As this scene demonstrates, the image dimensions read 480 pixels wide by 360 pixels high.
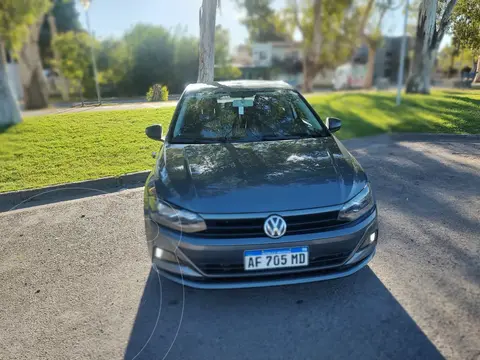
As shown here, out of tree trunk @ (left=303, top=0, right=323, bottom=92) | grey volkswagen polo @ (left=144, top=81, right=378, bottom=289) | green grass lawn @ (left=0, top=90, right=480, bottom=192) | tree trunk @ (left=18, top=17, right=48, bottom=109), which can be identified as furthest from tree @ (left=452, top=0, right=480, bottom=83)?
tree trunk @ (left=303, top=0, right=323, bottom=92)

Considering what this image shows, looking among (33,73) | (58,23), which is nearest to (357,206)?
(33,73)

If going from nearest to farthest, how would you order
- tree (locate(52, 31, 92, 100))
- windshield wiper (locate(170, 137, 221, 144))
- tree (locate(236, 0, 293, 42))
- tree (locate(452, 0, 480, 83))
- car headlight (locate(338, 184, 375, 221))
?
car headlight (locate(338, 184, 375, 221)) → windshield wiper (locate(170, 137, 221, 144)) → tree (locate(452, 0, 480, 83)) → tree (locate(52, 31, 92, 100)) → tree (locate(236, 0, 293, 42))

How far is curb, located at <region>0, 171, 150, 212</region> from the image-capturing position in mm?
5426

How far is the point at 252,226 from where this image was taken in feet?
7.97

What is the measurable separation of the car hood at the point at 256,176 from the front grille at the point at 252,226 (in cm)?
7

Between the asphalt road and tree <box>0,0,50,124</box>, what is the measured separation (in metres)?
4.07

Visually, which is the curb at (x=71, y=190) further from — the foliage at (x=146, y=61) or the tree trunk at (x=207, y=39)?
the tree trunk at (x=207, y=39)

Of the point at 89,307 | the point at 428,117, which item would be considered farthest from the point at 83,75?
the point at 428,117

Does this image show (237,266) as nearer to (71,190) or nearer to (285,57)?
(71,190)

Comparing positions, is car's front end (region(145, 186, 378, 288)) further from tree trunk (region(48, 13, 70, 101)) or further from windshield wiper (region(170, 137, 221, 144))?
tree trunk (region(48, 13, 70, 101))

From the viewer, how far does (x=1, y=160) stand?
6.66 metres

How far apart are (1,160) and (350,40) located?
27482 millimetres

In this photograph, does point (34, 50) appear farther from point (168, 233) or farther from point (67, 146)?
point (168, 233)

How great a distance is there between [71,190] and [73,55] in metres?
5.00
